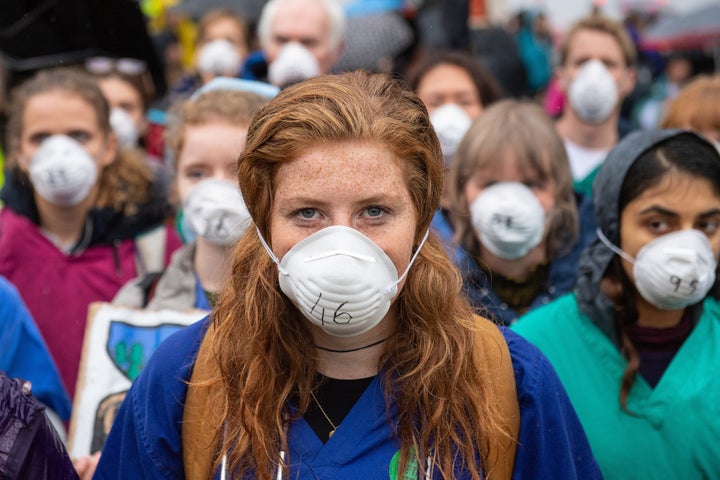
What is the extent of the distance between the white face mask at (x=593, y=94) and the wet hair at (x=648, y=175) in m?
2.48

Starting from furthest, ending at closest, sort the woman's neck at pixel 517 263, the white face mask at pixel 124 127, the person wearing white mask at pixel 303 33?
1. the white face mask at pixel 124 127
2. the person wearing white mask at pixel 303 33
3. the woman's neck at pixel 517 263

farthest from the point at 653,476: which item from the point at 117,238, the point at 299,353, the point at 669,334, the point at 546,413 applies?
the point at 117,238

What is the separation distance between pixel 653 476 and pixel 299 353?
49.7 inches

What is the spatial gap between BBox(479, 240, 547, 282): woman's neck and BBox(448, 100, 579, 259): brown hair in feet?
0.12

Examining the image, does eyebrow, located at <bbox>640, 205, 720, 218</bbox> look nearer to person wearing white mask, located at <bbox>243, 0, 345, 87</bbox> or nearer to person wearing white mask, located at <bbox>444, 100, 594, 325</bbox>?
person wearing white mask, located at <bbox>444, 100, 594, 325</bbox>

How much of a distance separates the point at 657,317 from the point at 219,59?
423cm

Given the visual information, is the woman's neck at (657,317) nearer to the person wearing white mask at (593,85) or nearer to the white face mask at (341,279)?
the white face mask at (341,279)

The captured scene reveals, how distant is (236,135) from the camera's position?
167 inches

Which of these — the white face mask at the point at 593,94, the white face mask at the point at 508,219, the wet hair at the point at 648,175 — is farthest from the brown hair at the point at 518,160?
the white face mask at the point at 593,94

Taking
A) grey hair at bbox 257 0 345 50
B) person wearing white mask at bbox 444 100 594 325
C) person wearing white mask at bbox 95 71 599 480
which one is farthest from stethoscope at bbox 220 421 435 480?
grey hair at bbox 257 0 345 50

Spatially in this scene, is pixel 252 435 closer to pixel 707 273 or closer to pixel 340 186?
pixel 340 186

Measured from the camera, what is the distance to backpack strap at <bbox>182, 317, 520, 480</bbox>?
2582 millimetres

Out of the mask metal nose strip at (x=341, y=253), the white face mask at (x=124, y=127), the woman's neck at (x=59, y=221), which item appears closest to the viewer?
the mask metal nose strip at (x=341, y=253)

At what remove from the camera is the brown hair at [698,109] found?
5.48 metres
